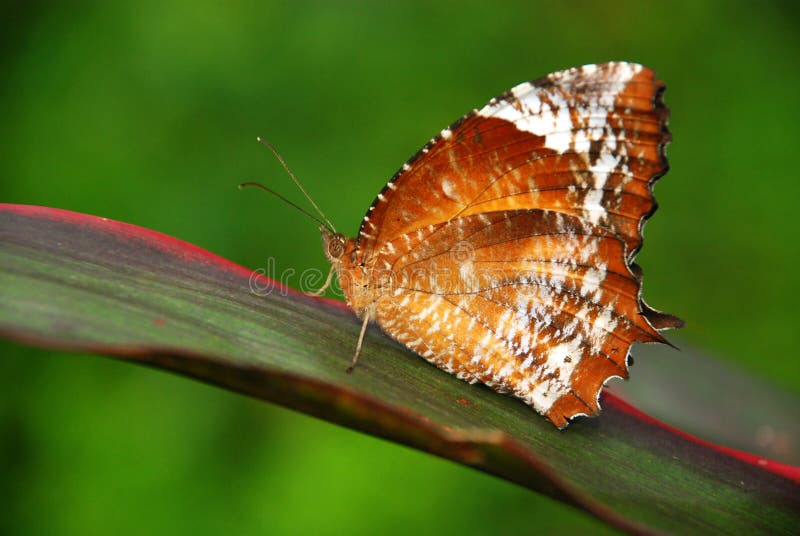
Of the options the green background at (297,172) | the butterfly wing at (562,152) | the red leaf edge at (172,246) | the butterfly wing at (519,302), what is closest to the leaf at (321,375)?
the red leaf edge at (172,246)

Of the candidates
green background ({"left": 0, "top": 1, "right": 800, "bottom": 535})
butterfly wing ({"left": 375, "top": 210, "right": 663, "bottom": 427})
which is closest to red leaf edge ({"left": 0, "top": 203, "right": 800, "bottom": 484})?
butterfly wing ({"left": 375, "top": 210, "right": 663, "bottom": 427})

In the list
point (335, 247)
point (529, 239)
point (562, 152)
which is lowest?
point (335, 247)

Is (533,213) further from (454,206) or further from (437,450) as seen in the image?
(437,450)

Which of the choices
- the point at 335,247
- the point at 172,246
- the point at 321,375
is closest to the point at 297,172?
the point at 335,247

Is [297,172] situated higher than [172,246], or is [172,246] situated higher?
[297,172]

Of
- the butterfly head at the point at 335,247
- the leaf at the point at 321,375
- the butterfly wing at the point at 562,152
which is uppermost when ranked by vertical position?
the butterfly wing at the point at 562,152

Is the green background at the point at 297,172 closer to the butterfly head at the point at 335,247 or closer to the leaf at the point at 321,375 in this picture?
the butterfly head at the point at 335,247

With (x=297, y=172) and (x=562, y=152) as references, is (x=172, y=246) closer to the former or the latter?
(x=562, y=152)
